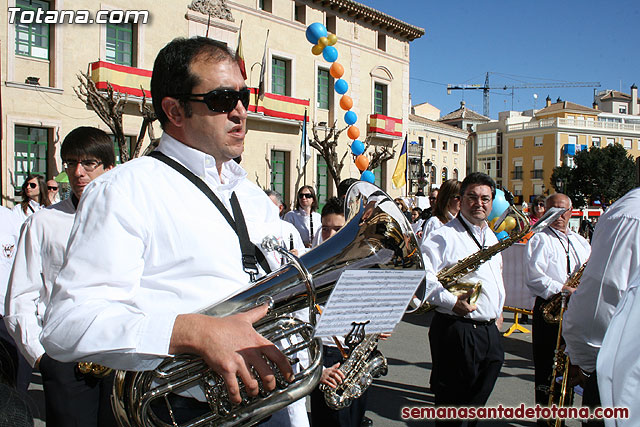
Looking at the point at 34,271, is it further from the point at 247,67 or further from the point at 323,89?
the point at 323,89

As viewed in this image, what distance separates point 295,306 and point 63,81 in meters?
16.6

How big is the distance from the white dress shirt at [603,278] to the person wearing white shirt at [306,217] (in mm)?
6057

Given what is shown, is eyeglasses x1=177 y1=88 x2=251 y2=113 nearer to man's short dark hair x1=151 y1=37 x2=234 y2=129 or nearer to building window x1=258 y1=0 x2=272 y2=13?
man's short dark hair x1=151 y1=37 x2=234 y2=129

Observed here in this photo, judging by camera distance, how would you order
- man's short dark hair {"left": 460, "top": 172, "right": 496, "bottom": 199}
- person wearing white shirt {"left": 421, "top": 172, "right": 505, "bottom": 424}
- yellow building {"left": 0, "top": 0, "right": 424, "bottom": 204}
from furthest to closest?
yellow building {"left": 0, "top": 0, "right": 424, "bottom": 204} → man's short dark hair {"left": 460, "top": 172, "right": 496, "bottom": 199} → person wearing white shirt {"left": 421, "top": 172, "right": 505, "bottom": 424}

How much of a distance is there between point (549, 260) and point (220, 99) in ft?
13.5

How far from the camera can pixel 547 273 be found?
4.75 metres

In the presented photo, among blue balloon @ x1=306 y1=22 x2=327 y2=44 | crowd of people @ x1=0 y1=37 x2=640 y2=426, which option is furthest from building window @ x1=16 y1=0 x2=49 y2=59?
crowd of people @ x1=0 y1=37 x2=640 y2=426

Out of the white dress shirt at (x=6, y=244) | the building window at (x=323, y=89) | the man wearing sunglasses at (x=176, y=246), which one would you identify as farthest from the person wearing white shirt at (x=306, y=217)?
the building window at (x=323, y=89)

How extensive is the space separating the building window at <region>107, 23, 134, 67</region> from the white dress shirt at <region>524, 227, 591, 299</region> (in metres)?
15.7

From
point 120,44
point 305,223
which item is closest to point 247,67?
point 120,44

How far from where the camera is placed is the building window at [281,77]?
21.2 meters

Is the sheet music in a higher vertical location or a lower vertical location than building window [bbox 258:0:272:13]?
lower

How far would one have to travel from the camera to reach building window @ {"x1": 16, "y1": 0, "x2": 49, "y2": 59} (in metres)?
14.5

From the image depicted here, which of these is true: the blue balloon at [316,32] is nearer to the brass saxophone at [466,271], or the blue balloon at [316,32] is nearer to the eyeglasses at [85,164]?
the brass saxophone at [466,271]
